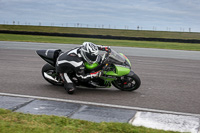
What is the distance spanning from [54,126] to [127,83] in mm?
3515

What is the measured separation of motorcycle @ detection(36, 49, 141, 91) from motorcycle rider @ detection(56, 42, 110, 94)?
5.7 inches

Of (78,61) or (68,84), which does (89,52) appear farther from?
(68,84)

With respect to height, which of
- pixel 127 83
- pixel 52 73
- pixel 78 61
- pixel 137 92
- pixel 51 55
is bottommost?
pixel 137 92

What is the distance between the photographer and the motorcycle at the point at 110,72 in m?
7.50

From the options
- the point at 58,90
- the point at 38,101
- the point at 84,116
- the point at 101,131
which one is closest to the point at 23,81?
the point at 58,90

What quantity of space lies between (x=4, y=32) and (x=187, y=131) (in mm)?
44423

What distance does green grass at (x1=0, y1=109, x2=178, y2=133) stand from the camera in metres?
4.52

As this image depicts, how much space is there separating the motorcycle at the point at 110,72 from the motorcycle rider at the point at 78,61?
146mm

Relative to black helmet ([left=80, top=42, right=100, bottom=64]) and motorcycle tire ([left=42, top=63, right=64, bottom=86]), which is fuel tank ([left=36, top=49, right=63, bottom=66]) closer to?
motorcycle tire ([left=42, top=63, right=64, bottom=86])

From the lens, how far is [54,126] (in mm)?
4703

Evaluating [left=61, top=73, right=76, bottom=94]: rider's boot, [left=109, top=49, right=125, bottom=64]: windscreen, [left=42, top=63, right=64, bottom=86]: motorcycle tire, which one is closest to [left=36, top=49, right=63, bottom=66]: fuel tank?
[left=42, top=63, right=64, bottom=86]: motorcycle tire

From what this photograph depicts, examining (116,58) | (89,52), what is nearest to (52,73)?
(89,52)

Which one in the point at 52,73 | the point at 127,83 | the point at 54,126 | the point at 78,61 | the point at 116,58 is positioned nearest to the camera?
the point at 54,126

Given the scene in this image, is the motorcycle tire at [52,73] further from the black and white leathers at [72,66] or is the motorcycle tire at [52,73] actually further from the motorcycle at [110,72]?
the black and white leathers at [72,66]
